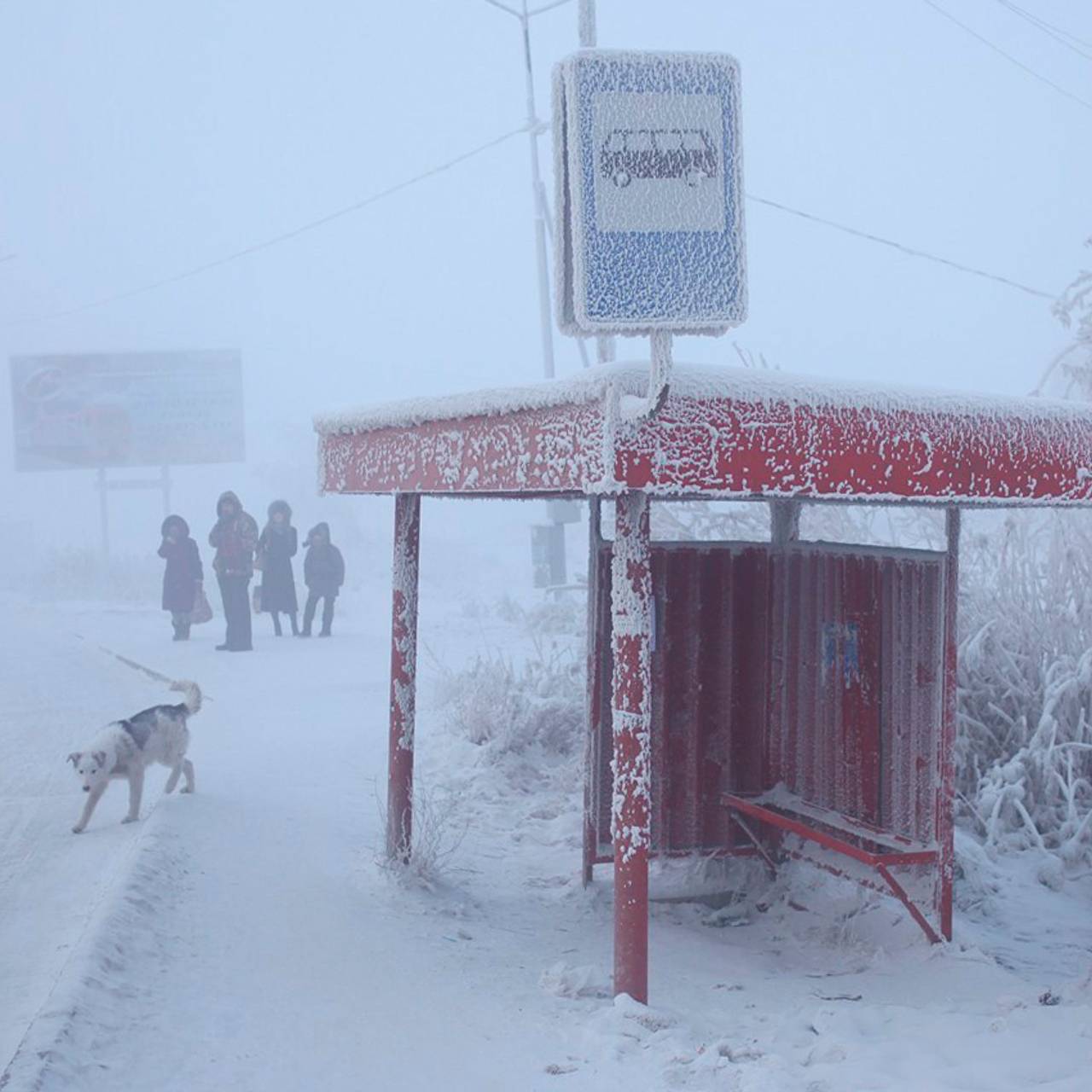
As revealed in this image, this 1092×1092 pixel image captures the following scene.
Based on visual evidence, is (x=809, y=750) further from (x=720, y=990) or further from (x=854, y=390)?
(x=854, y=390)

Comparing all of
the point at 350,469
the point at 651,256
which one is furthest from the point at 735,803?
the point at 651,256

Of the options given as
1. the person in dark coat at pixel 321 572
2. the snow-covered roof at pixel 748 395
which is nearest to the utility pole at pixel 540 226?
the person in dark coat at pixel 321 572

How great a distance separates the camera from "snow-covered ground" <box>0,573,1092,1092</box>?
12.7 feet

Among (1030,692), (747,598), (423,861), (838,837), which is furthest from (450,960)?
(1030,692)

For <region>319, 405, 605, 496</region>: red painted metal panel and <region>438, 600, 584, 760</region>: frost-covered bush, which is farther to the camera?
<region>438, 600, 584, 760</region>: frost-covered bush

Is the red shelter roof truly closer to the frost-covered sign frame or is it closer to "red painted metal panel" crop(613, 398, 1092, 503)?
"red painted metal panel" crop(613, 398, 1092, 503)

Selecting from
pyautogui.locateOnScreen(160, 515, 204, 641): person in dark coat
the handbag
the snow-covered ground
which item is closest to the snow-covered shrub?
the snow-covered ground

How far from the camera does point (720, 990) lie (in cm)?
491

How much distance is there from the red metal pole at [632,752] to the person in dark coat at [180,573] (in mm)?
12451

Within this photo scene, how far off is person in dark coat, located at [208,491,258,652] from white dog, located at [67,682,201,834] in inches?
290

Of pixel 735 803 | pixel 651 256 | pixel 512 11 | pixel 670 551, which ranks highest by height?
pixel 512 11

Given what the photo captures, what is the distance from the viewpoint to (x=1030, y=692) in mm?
8102

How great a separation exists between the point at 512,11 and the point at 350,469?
15.4m

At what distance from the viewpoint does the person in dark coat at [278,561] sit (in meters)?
16.4
